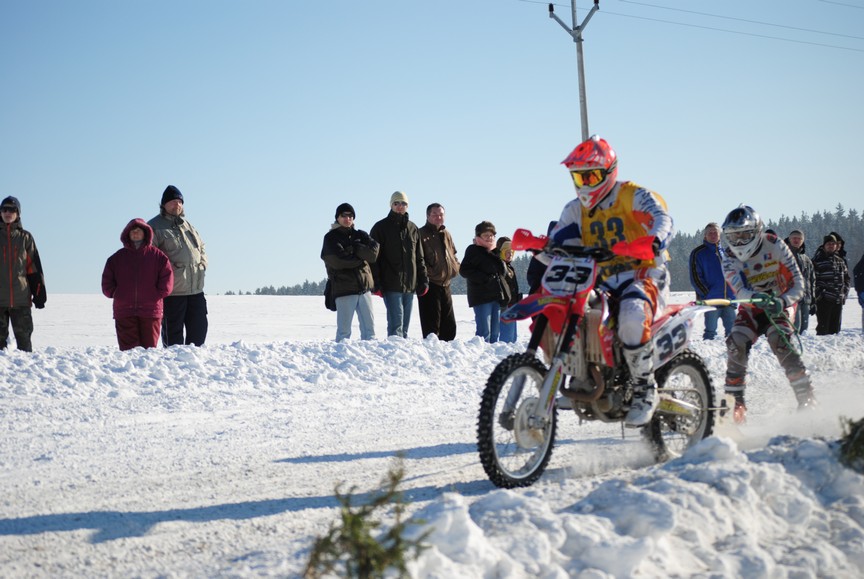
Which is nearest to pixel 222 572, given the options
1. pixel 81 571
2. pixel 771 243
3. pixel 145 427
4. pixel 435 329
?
pixel 81 571

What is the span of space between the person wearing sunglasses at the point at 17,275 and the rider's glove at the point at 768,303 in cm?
821

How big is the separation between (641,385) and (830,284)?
13361 millimetres

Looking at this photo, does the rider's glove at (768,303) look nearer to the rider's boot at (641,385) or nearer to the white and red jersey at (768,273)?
the white and red jersey at (768,273)

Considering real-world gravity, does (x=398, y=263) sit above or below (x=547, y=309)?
above

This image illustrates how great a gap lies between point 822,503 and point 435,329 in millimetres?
9331

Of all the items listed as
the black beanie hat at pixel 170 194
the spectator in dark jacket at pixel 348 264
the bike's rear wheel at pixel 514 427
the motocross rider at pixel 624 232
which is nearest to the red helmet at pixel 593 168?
the motocross rider at pixel 624 232

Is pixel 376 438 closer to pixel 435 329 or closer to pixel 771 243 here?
pixel 771 243

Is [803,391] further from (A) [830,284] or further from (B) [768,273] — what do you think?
(A) [830,284]

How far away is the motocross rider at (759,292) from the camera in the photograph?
7680 mm

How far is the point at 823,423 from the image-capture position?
704 cm

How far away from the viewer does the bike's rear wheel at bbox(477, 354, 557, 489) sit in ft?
15.6

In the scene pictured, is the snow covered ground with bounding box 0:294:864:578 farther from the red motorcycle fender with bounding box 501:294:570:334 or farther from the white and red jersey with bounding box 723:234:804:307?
the white and red jersey with bounding box 723:234:804:307

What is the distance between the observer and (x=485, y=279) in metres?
12.8

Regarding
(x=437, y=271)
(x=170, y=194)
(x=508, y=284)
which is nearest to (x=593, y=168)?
(x=170, y=194)
